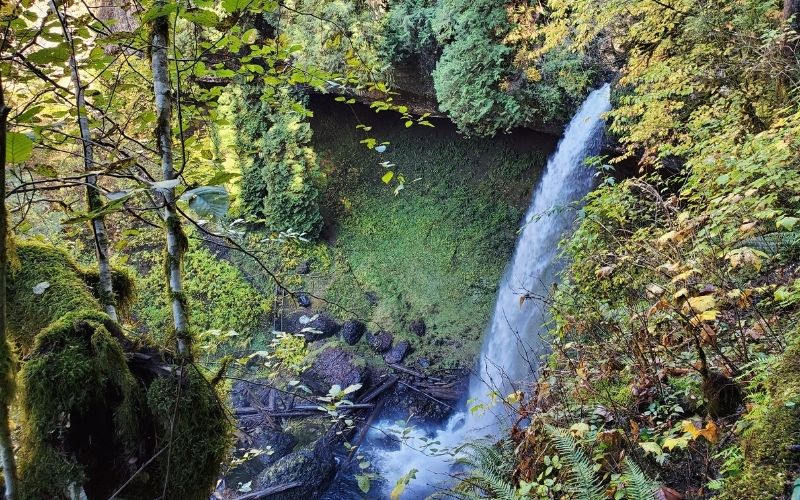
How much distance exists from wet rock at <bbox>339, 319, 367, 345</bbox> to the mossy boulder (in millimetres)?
7033

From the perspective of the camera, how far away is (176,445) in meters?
1.65

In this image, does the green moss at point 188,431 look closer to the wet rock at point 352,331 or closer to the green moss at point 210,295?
the wet rock at point 352,331

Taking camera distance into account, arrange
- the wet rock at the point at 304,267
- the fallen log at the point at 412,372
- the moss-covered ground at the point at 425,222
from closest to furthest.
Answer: the fallen log at the point at 412,372
the moss-covered ground at the point at 425,222
the wet rock at the point at 304,267

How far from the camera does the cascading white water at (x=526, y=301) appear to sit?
266 inches

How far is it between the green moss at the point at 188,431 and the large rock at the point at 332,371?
20.1ft

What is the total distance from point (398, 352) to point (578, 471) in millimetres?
6714

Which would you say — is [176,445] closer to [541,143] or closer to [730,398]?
[730,398]

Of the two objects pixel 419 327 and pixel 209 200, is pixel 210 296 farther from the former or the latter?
pixel 209 200

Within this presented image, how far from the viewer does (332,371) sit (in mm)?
8141

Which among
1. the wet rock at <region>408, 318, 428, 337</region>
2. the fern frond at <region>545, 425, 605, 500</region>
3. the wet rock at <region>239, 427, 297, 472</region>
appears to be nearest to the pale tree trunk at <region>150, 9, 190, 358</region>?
the fern frond at <region>545, 425, 605, 500</region>

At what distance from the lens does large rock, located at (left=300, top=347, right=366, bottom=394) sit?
25.9ft

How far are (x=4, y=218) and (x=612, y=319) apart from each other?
11.7 ft

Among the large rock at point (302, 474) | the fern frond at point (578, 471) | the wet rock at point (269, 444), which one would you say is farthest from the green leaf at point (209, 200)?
the wet rock at point (269, 444)

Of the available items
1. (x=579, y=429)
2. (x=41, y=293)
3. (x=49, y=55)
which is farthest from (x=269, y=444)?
(x=49, y=55)
